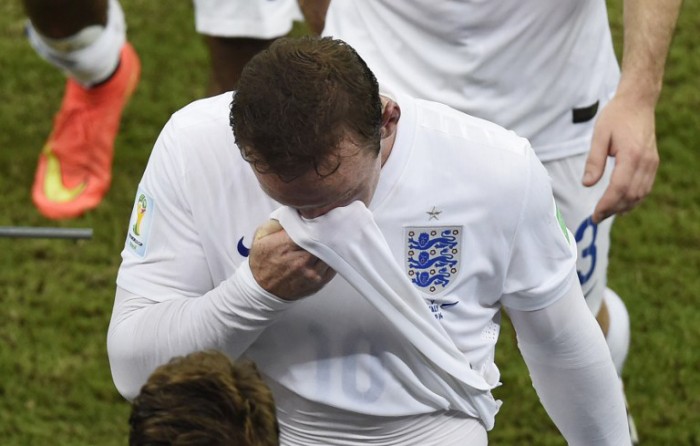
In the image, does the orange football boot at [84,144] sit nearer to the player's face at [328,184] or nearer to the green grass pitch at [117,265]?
the green grass pitch at [117,265]

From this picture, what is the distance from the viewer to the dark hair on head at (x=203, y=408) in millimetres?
1779

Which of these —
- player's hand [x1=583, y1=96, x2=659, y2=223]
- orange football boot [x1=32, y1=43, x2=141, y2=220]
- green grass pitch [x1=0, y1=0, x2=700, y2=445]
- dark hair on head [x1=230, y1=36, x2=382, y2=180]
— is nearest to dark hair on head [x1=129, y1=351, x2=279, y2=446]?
dark hair on head [x1=230, y1=36, x2=382, y2=180]

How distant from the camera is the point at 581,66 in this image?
3514mm

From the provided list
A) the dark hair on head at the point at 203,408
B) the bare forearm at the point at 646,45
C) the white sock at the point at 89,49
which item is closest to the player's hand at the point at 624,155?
the bare forearm at the point at 646,45

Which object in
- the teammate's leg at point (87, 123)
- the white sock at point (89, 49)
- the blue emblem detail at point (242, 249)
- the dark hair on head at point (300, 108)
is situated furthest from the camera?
the teammate's leg at point (87, 123)

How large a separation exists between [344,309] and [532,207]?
1.25 feet

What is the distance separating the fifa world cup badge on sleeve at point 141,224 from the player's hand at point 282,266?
1.01 feet

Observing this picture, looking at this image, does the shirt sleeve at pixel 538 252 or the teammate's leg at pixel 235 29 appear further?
the teammate's leg at pixel 235 29

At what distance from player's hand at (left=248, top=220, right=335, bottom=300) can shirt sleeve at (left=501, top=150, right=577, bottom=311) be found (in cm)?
41

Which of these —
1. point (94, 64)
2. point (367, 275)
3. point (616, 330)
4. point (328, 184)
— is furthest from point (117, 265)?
point (328, 184)

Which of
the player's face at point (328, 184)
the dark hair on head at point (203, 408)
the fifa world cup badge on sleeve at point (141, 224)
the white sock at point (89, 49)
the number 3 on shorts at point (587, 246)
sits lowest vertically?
the white sock at point (89, 49)

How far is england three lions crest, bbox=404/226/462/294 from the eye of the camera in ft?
8.61

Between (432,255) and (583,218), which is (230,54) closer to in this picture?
(583,218)

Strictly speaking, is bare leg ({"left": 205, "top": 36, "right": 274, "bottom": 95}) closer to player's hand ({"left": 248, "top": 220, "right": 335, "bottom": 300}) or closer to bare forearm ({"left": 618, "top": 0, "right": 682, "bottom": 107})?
bare forearm ({"left": 618, "top": 0, "right": 682, "bottom": 107})
